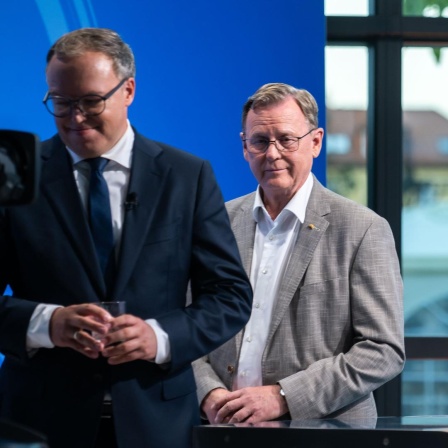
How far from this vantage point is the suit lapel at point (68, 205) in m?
2.22

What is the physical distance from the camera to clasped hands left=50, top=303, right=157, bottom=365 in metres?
2.07

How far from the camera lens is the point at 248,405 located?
2.93m

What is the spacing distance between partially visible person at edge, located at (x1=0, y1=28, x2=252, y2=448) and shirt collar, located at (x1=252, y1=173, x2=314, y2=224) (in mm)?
890

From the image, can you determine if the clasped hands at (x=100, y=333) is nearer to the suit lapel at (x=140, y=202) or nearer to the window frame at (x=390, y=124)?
the suit lapel at (x=140, y=202)

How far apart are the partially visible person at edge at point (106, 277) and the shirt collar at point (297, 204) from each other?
2.92 ft

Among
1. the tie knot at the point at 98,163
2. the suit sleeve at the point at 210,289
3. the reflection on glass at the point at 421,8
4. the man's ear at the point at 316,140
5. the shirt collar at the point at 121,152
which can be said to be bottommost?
the suit sleeve at the point at 210,289

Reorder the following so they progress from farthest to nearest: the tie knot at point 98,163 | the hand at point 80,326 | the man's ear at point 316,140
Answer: the man's ear at point 316,140 < the tie knot at point 98,163 < the hand at point 80,326

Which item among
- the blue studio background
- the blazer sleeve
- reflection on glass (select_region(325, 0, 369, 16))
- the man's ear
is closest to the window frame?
reflection on glass (select_region(325, 0, 369, 16))

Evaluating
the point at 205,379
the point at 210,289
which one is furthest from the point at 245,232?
the point at 210,289

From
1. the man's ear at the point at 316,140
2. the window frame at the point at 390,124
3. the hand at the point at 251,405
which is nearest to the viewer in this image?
the hand at the point at 251,405

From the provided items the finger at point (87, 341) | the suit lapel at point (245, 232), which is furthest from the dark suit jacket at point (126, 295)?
the suit lapel at point (245, 232)

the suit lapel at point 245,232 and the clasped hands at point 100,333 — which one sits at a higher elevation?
the suit lapel at point 245,232

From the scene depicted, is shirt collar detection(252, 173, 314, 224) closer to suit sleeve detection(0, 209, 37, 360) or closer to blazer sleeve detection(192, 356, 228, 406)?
blazer sleeve detection(192, 356, 228, 406)

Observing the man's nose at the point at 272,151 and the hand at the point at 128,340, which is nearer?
the hand at the point at 128,340
